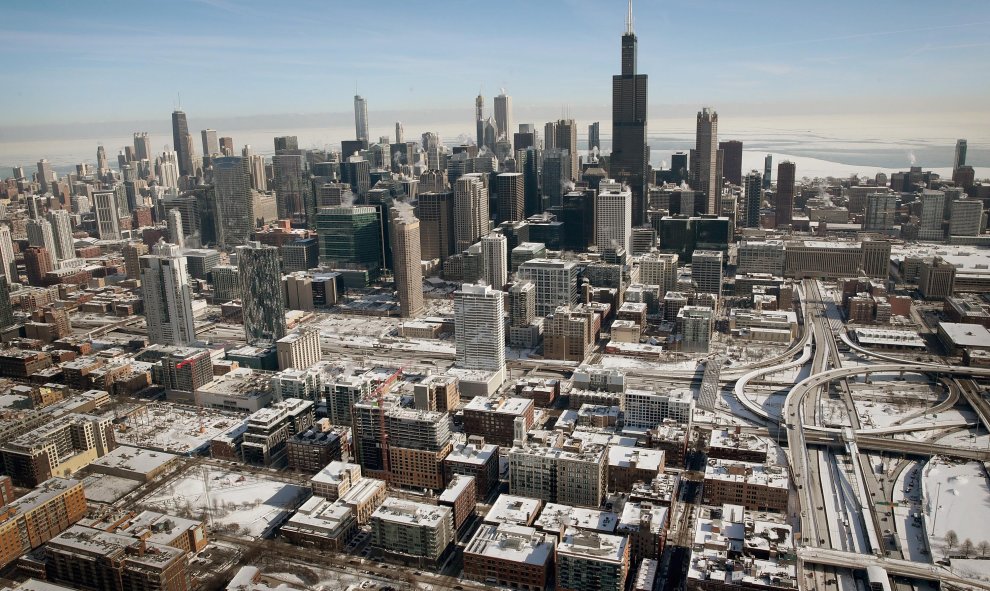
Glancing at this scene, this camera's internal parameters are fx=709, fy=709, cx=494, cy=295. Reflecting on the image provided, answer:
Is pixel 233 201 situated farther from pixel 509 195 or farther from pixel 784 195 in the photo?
pixel 784 195

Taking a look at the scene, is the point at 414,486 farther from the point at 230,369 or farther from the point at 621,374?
the point at 230,369

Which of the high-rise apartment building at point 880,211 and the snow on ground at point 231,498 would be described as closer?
the snow on ground at point 231,498

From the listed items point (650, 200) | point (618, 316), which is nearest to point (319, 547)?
point (618, 316)

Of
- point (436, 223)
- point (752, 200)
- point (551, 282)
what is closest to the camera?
point (551, 282)

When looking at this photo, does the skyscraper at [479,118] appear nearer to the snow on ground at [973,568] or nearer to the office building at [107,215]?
the office building at [107,215]

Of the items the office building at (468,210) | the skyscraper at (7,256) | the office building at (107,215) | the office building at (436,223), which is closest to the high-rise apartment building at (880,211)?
the office building at (468,210)

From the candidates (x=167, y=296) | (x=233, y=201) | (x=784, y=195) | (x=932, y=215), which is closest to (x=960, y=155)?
(x=932, y=215)

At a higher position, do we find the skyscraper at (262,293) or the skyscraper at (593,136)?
the skyscraper at (593,136)
